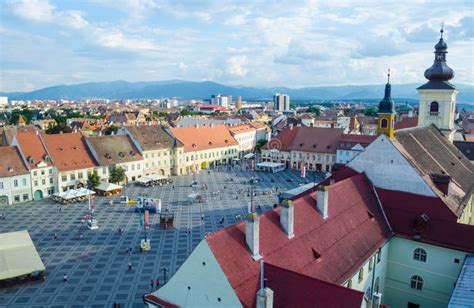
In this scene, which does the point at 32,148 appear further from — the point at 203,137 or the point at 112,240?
the point at 203,137

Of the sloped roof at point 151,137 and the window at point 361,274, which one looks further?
the sloped roof at point 151,137

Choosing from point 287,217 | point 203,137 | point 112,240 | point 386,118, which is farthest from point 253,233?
point 203,137

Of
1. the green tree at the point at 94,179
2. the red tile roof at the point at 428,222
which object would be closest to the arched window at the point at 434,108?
the red tile roof at the point at 428,222

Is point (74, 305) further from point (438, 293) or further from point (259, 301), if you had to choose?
point (438, 293)

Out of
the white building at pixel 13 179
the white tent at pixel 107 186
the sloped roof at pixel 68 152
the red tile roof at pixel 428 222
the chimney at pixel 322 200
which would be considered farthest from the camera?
the sloped roof at pixel 68 152

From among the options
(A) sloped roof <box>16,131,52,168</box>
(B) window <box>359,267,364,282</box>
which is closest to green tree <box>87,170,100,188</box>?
(A) sloped roof <box>16,131,52,168</box>

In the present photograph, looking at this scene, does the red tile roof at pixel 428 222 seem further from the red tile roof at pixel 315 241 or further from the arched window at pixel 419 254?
the red tile roof at pixel 315 241

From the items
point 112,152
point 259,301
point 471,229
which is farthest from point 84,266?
point 112,152

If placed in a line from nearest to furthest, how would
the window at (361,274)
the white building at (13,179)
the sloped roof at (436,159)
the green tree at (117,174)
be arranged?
the window at (361,274) < the sloped roof at (436,159) < the white building at (13,179) < the green tree at (117,174)
